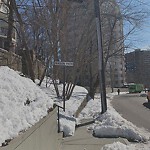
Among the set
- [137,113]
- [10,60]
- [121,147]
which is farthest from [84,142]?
[137,113]

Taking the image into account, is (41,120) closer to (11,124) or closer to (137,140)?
(11,124)

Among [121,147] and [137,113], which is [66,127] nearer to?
[121,147]

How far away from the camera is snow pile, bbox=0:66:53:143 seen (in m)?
3.38

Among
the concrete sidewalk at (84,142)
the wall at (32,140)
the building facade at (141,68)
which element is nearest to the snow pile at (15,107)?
the wall at (32,140)

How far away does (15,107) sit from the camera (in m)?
3.99

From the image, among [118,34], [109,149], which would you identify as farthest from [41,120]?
[118,34]

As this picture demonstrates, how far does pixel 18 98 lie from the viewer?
4.41m

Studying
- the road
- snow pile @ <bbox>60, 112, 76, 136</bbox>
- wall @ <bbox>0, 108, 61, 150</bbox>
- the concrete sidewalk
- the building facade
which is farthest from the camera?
the building facade

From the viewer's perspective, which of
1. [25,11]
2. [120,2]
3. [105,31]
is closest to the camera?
[25,11]

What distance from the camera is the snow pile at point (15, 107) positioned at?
133 inches

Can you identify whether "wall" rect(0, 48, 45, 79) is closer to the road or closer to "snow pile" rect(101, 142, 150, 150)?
the road

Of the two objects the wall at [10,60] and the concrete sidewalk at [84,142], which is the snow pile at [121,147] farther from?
the wall at [10,60]

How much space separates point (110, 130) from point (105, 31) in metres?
19.2

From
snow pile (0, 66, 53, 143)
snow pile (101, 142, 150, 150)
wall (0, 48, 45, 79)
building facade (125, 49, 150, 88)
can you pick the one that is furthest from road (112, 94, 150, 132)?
building facade (125, 49, 150, 88)
